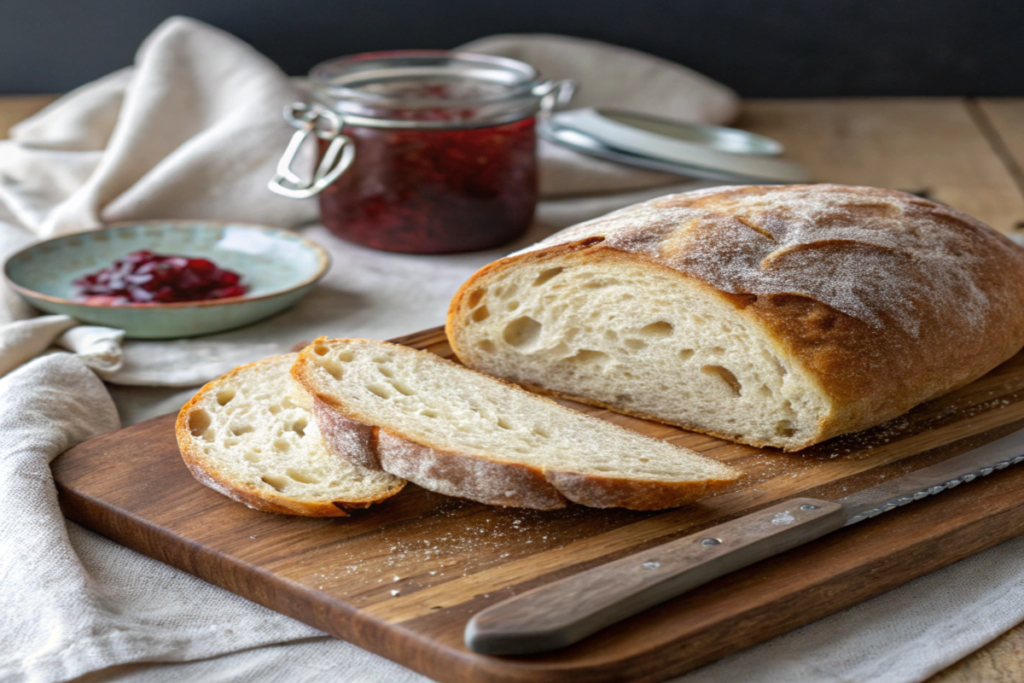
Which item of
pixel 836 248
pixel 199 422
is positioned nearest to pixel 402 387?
pixel 199 422

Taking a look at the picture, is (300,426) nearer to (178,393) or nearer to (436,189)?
(178,393)

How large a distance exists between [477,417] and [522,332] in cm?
45

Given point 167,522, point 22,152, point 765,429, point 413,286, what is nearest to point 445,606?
point 167,522

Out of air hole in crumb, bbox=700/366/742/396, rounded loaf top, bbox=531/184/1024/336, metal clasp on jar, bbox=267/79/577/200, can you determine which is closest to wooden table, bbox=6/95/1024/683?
rounded loaf top, bbox=531/184/1024/336

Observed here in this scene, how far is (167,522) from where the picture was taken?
74.9 inches

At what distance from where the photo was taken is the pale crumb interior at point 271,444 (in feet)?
6.33

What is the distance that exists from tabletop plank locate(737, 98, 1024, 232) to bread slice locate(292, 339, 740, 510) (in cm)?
229

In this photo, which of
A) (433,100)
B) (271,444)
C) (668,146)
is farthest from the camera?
(668,146)

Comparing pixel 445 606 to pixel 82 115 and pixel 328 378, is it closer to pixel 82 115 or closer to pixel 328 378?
pixel 328 378

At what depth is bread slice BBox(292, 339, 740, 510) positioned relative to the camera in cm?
186

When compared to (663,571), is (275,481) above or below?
below

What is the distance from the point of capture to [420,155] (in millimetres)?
3250

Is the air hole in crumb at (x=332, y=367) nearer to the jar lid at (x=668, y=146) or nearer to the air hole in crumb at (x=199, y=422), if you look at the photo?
the air hole in crumb at (x=199, y=422)

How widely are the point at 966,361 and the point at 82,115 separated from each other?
3.42m
